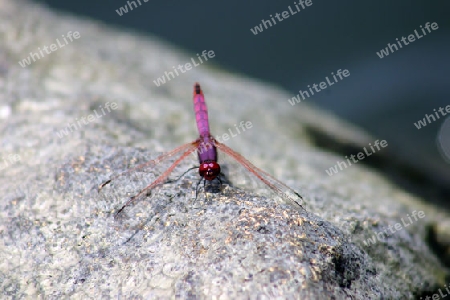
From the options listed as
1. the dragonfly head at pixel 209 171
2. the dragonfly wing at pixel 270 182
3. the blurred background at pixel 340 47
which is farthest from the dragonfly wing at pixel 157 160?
the blurred background at pixel 340 47

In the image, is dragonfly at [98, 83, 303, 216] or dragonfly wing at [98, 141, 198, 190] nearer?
dragonfly at [98, 83, 303, 216]

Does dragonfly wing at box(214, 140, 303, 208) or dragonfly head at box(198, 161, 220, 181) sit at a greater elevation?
dragonfly head at box(198, 161, 220, 181)

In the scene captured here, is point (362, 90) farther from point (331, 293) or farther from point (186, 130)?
point (331, 293)

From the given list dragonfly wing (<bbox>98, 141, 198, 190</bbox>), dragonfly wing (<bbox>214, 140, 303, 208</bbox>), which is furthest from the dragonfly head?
dragonfly wing (<bbox>98, 141, 198, 190</bbox>)

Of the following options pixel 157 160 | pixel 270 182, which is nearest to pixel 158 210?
pixel 157 160

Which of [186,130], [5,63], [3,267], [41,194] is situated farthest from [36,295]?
[5,63]

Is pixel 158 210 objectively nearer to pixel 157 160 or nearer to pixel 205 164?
pixel 205 164

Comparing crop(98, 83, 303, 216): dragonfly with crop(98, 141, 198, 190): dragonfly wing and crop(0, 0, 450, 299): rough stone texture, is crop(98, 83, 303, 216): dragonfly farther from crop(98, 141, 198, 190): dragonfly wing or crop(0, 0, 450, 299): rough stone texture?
crop(0, 0, 450, 299): rough stone texture
